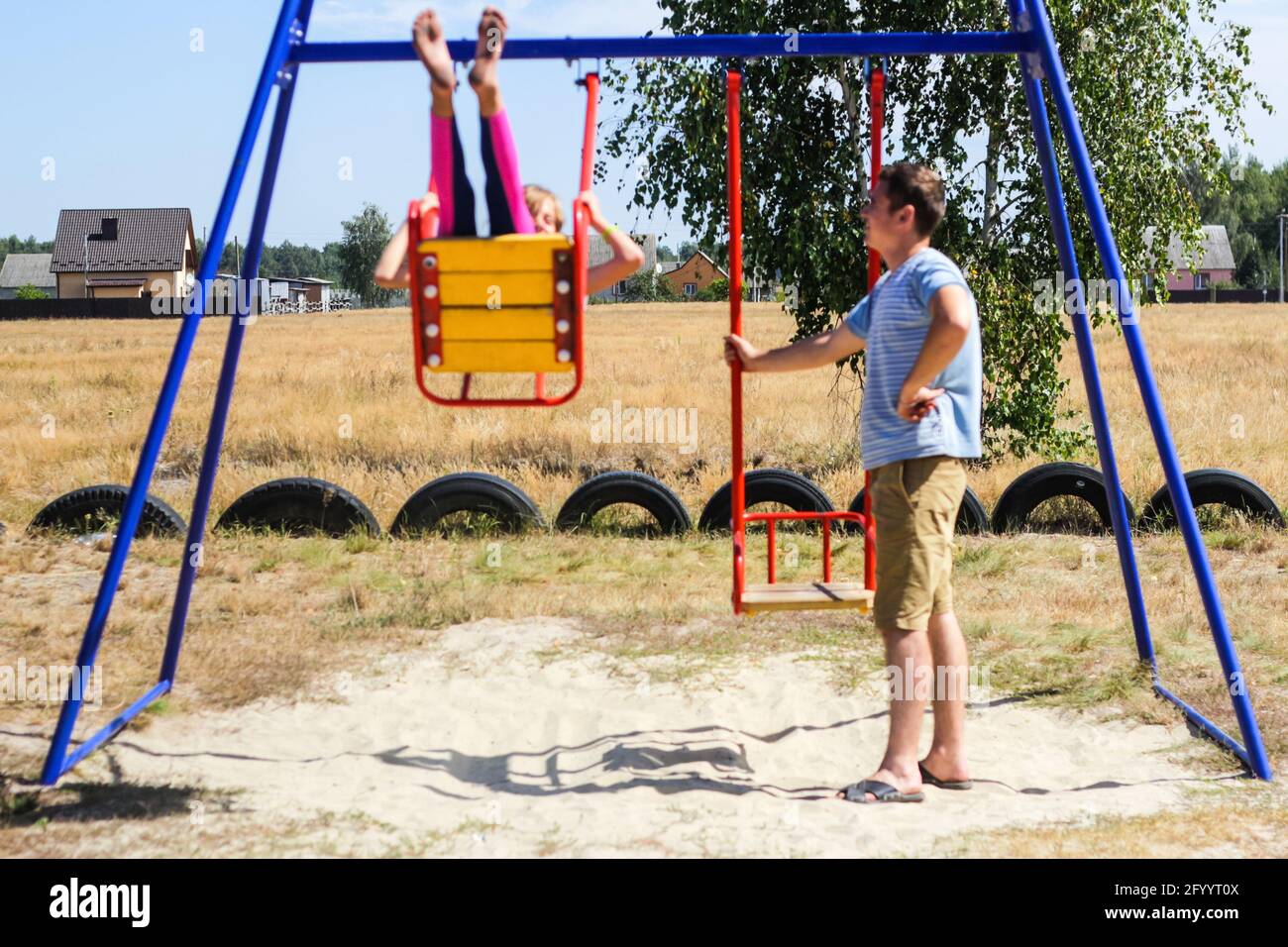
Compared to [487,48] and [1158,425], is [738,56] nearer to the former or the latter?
[487,48]

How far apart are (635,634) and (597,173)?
5.25 meters

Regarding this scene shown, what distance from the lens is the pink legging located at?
13.1 feet

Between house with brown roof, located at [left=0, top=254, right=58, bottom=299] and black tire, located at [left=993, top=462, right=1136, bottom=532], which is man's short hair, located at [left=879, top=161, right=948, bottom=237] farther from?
house with brown roof, located at [left=0, top=254, right=58, bottom=299]

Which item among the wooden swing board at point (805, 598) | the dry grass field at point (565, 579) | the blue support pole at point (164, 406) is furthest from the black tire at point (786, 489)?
the blue support pole at point (164, 406)

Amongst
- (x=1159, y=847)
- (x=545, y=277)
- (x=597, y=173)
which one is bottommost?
(x=1159, y=847)

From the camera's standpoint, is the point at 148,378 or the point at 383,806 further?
the point at 148,378

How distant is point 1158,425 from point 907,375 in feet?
3.99

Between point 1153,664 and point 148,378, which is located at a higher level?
point 148,378

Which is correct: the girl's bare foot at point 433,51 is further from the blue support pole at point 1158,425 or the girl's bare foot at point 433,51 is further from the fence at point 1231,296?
the fence at point 1231,296

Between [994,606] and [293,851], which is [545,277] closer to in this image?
[293,851]

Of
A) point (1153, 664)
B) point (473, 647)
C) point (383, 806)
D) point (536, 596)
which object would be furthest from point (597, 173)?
point (383, 806)

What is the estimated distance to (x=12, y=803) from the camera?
4.29 metres

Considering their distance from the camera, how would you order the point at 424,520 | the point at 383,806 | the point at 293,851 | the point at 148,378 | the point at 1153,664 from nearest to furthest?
1. the point at 293,851
2. the point at 383,806
3. the point at 1153,664
4. the point at 424,520
5. the point at 148,378


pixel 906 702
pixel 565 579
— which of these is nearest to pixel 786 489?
pixel 565 579
